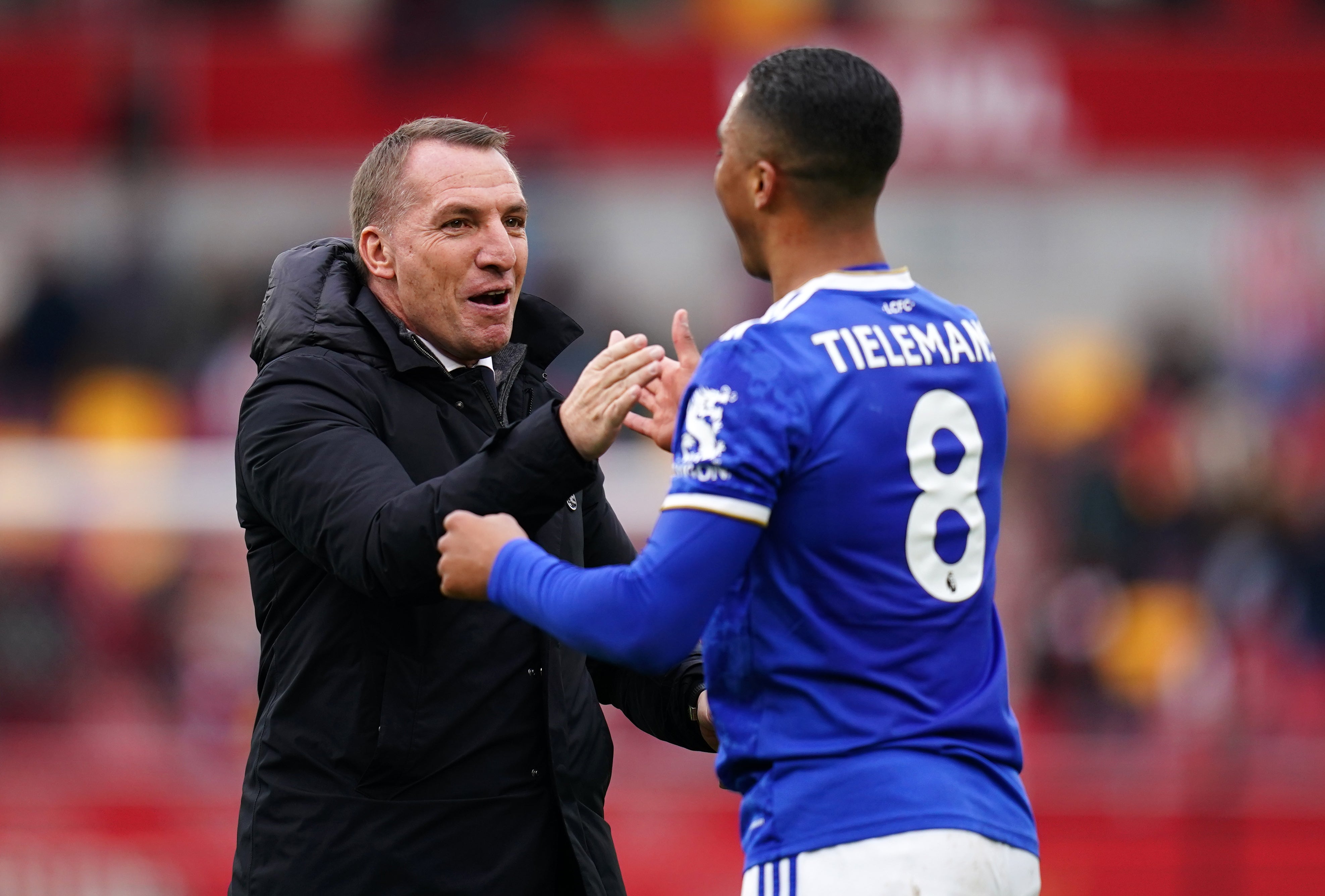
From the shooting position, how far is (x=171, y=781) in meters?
7.09

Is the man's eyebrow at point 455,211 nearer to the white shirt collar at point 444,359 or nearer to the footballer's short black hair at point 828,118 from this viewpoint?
the white shirt collar at point 444,359

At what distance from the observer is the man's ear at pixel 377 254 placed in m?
3.59

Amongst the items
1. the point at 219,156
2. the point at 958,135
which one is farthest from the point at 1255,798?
the point at 219,156

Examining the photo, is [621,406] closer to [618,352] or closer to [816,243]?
[618,352]

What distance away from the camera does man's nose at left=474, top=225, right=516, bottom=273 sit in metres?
3.51

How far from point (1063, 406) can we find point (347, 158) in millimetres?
6182

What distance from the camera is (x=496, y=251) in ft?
11.5

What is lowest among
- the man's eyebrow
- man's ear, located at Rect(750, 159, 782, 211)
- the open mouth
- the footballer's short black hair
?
the open mouth

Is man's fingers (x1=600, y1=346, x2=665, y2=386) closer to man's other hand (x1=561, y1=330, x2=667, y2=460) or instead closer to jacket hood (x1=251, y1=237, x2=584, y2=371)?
man's other hand (x1=561, y1=330, x2=667, y2=460)

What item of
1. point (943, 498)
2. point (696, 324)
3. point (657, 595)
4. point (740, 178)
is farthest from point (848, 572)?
point (696, 324)

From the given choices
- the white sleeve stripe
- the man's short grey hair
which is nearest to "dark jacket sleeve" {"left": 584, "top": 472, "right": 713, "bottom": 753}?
the man's short grey hair

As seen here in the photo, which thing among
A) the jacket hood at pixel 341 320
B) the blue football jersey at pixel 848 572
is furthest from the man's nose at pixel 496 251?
the blue football jersey at pixel 848 572

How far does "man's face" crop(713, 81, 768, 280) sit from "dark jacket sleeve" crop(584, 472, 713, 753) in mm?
846

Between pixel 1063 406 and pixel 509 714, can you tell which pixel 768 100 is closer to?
pixel 509 714
